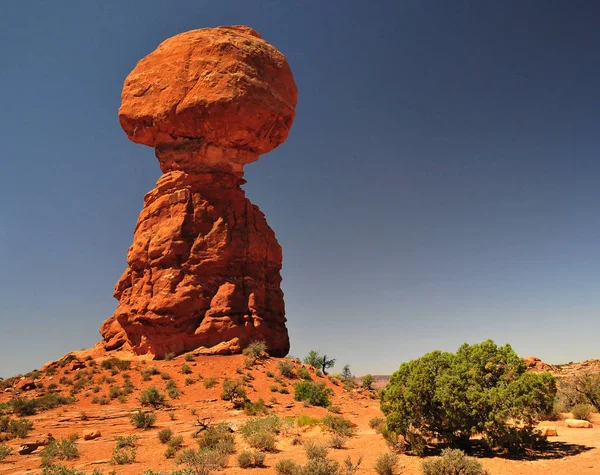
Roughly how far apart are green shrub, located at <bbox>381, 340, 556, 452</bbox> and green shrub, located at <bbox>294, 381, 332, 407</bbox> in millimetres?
10786

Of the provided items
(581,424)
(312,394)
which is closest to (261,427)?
(312,394)

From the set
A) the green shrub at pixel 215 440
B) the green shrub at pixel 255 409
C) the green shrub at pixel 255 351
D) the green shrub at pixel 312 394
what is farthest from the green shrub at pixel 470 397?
the green shrub at pixel 255 351

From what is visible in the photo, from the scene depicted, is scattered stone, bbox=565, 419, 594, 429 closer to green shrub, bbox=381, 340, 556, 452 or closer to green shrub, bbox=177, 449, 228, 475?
green shrub, bbox=381, 340, 556, 452

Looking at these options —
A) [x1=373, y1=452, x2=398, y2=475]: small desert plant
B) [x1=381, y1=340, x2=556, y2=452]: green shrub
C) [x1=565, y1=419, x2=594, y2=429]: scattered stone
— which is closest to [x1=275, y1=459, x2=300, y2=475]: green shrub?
[x1=373, y1=452, x2=398, y2=475]: small desert plant

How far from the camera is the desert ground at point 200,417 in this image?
31.5ft

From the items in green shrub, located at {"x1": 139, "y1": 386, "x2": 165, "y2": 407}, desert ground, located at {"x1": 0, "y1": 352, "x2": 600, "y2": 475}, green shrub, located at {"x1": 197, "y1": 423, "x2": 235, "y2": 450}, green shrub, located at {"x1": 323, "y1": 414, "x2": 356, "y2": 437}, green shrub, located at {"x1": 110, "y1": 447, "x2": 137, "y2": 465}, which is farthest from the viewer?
green shrub, located at {"x1": 139, "y1": 386, "x2": 165, "y2": 407}

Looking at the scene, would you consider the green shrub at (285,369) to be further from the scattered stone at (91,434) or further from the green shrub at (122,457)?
the green shrub at (122,457)

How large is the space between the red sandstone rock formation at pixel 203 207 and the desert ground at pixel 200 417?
8.69 ft

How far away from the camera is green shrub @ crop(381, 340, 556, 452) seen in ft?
29.9

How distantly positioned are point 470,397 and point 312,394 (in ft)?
44.0

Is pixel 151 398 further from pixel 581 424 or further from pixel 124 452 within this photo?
pixel 581 424

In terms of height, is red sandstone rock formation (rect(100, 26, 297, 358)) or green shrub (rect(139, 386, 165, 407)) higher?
red sandstone rock formation (rect(100, 26, 297, 358))

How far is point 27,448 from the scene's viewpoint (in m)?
12.7

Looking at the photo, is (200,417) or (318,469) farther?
(200,417)
